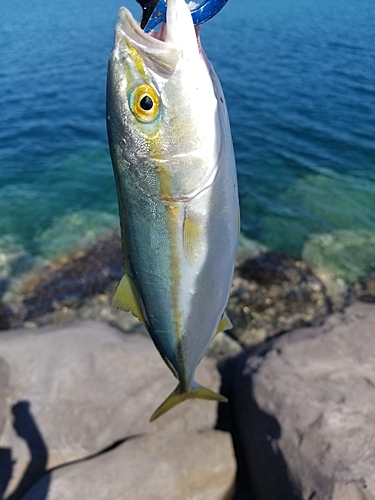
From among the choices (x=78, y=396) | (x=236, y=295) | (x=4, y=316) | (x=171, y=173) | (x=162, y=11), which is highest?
(x=162, y=11)

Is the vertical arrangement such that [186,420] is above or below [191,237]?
below

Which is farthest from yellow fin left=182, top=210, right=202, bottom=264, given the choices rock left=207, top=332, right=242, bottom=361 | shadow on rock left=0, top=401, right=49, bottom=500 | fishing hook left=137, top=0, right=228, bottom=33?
rock left=207, top=332, right=242, bottom=361

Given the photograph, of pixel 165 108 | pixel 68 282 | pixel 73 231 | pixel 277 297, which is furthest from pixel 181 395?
pixel 73 231

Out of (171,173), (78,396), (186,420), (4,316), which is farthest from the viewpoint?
(4,316)

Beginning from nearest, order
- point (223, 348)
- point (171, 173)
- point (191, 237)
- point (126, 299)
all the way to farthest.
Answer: point (171, 173), point (191, 237), point (126, 299), point (223, 348)

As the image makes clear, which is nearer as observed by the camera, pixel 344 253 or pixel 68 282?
pixel 68 282

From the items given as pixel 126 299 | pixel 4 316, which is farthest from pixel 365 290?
pixel 126 299

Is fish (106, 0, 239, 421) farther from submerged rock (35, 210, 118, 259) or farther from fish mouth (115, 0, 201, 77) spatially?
submerged rock (35, 210, 118, 259)

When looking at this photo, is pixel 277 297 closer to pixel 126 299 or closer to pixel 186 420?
pixel 186 420
